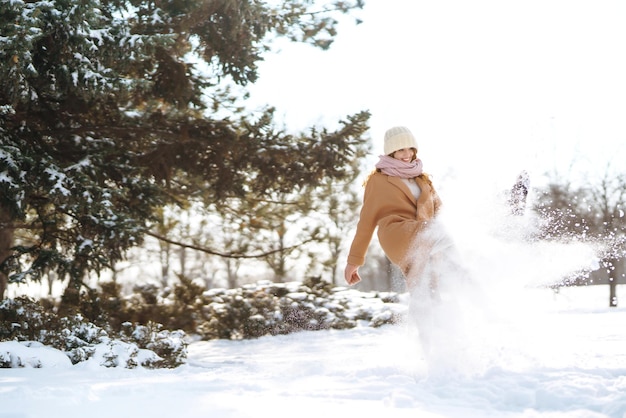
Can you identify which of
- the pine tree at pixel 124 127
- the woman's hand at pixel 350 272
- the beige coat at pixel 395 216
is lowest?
the woman's hand at pixel 350 272

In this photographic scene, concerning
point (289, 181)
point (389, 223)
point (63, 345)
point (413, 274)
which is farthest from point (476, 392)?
point (289, 181)

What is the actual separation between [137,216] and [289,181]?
2324 mm

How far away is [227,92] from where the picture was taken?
9344mm

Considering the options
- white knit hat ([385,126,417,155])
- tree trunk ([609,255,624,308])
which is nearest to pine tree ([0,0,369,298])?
white knit hat ([385,126,417,155])

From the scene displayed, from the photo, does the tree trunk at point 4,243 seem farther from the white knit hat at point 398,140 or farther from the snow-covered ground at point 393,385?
the white knit hat at point 398,140

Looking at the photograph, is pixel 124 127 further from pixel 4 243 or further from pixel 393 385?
pixel 393 385

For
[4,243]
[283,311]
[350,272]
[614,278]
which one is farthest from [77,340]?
[614,278]

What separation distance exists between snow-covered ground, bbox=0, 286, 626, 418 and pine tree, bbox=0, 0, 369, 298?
2.19m

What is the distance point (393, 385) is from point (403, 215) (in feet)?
3.98

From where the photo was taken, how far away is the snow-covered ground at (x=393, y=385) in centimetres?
273

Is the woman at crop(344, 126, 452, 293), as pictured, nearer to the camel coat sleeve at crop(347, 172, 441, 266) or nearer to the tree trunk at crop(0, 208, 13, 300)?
the camel coat sleeve at crop(347, 172, 441, 266)

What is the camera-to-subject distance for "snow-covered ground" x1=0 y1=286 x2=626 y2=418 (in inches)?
108

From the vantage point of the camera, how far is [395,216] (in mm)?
4070

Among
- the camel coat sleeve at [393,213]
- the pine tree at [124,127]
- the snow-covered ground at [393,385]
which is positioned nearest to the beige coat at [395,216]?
the camel coat sleeve at [393,213]
